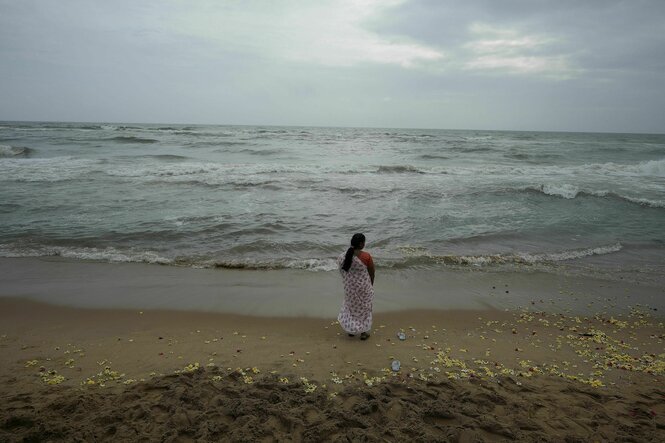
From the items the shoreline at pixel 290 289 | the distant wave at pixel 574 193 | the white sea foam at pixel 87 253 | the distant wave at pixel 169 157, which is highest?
the distant wave at pixel 169 157

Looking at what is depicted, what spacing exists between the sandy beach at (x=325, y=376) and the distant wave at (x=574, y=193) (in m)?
11.9

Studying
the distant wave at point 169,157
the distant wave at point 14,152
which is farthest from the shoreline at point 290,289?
the distant wave at point 14,152

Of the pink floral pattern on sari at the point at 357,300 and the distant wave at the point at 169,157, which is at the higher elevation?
the distant wave at the point at 169,157

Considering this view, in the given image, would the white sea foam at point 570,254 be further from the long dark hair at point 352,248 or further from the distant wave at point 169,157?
the distant wave at point 169,157

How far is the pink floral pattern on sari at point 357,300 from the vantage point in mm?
5281

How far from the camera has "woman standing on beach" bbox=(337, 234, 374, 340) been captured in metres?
5.27

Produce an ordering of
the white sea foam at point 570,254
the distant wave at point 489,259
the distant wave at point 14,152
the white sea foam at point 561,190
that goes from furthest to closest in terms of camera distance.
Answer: the distant wave at point 14,152, the white sea foam at point 561,190, the white sea foam at point 570,254, the distant wave at point 489,259

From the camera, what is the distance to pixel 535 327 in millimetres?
5730

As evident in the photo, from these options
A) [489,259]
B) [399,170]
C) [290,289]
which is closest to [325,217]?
[489,259]

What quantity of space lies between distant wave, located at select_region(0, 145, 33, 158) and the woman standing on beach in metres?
30.5

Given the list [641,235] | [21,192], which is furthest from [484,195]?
[21,192]

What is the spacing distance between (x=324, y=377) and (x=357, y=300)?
4.39 ft

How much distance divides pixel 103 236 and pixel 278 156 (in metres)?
21.4

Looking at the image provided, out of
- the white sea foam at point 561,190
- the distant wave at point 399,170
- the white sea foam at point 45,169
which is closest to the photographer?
the white sea foam at point 561,190
